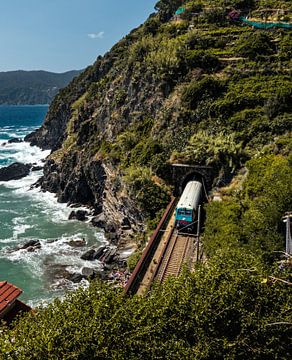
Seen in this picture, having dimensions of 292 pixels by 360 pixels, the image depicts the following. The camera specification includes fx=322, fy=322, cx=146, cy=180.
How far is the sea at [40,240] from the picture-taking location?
135 feet

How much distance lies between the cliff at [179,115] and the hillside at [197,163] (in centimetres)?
23

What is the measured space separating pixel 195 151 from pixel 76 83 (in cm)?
9475

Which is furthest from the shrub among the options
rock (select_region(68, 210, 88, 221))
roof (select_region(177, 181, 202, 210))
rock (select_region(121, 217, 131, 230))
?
rock (select_region(68, 210, 88, 221))

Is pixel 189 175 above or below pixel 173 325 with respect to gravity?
above

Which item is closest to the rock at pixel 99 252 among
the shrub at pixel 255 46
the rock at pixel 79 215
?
the rock at pixel 79 215

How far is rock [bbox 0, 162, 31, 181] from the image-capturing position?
8806 centimetres

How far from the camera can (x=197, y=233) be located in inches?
1276

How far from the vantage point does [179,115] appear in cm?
5038

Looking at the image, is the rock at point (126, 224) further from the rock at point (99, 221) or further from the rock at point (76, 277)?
the rock at point (76, 277)

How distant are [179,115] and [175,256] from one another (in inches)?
1063

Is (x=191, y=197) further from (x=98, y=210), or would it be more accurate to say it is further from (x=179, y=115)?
(x=98, y=210)

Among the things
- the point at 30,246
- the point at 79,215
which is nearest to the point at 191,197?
the point at 30,246

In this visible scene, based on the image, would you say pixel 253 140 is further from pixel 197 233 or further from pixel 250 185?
pixel 197 233

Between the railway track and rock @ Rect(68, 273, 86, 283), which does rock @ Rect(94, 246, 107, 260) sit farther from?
the railway track
